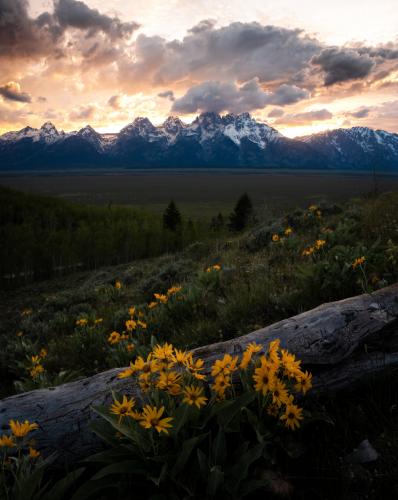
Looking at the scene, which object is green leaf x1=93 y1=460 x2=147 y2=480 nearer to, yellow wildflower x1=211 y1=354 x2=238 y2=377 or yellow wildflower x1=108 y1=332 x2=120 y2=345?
yellow wildflower x1=211 y1=354 x2=238 y2=377

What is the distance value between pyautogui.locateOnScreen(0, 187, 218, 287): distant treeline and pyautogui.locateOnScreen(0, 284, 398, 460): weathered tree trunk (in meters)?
54.1

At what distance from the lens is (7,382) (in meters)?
5.91

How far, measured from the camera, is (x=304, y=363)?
2436 millimetres

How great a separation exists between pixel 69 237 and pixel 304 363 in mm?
58706

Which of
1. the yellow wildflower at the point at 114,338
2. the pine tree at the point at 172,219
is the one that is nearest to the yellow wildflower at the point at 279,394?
the yellow wildflower at the point at 114,338

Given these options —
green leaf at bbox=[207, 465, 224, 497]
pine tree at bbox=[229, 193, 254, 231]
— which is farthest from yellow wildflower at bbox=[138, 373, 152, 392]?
pine tree at bbox=[229, 193, 254, 231]

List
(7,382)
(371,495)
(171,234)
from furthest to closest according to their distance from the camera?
(171,234) < (7,382) < (371,495)

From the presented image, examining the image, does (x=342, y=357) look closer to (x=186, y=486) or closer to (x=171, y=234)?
(x=186, y=486)

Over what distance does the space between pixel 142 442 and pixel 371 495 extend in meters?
1.21

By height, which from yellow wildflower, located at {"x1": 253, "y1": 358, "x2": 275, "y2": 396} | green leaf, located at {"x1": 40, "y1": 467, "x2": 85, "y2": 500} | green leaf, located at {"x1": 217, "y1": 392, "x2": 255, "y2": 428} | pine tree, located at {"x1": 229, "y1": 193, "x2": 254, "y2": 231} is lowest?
pine tree, located at {"x1": 229, "y1": 193, "x2": 254, "y2": 231}

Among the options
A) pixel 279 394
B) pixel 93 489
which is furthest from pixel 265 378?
pixel 93 489

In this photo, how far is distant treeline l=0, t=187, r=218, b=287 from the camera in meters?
51.7

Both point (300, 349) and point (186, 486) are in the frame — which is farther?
point (300, 349)

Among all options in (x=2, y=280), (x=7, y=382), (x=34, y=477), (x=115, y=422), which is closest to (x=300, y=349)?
(x=115, y=422)
